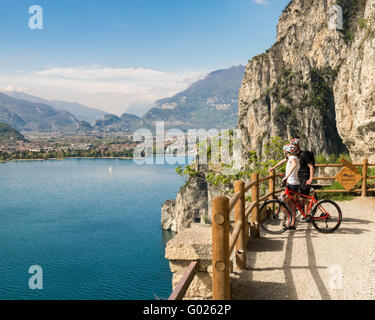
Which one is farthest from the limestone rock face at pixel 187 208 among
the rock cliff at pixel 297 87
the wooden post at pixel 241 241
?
the wooden post at pixel 241 241

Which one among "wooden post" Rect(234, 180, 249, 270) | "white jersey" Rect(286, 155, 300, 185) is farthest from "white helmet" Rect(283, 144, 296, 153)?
"wooden post" Rect(234, 180, 249, 270)

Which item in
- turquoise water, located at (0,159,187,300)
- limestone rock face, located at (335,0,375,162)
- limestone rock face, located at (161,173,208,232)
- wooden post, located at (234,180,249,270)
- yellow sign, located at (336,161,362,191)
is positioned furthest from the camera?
limestone rock face, located at (161,173,208,232)

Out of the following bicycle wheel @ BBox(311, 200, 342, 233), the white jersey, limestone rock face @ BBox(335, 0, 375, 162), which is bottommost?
bicycle wheel @ BBox(311, 200, 342, 233)

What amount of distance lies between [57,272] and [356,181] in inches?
1686

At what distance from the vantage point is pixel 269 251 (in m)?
6.96

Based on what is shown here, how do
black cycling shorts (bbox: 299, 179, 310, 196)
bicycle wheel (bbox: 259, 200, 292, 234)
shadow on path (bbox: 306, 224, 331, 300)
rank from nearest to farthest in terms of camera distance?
shadow on path (bbox: 306, 224, 331, 300)
bicycle wheel (bbox: 259, 200, 292, 234)
black cycling shorts (bbox: 299, 179, 310, 196)

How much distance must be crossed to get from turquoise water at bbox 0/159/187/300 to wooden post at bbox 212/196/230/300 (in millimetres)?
11331

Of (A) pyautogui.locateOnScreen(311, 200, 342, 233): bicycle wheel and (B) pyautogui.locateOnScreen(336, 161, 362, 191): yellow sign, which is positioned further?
(B) pyautogui.locateOnScreen(336, 161, 362, 191): yellow sign

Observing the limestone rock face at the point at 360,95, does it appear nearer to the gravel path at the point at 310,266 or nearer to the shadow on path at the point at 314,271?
the gravel path at the point at 310,266

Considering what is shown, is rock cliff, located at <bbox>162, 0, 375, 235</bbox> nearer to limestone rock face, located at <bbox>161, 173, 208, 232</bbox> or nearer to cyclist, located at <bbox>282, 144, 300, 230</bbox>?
limestone rock face, located at <bbox>161, 173, 208, 232</bbox>

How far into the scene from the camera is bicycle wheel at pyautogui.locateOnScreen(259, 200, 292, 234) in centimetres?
809

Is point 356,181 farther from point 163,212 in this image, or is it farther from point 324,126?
point 324,126

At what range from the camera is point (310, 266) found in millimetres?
5965

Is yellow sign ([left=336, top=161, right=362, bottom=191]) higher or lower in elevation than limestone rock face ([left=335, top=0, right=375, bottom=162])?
lower
